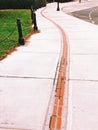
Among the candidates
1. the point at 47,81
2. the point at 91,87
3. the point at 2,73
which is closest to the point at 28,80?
the point at 47,81

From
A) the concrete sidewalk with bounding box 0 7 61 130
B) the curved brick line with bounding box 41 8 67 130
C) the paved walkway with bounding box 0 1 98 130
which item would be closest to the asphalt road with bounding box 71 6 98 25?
the paved walkway with bounding box 0 1 98 130

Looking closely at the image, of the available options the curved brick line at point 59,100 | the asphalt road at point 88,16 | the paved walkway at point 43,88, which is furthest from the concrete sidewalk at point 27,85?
the asphalt road at point 88,16

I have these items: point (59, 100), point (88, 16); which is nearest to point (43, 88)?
point (59, 100)

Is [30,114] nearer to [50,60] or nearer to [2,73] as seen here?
[2,73]

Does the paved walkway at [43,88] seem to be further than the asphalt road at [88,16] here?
No

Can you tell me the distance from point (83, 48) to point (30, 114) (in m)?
6.07

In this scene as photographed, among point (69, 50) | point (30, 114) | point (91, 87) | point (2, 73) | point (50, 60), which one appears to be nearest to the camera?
point (30, 114)

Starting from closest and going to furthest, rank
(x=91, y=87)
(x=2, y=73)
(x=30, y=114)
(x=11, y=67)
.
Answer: (x=30, y=114) < (x=91, y=87) < (x=2, y=73) < (x=11, y=67)

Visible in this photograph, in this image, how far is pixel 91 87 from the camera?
6.43m

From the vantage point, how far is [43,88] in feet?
20.9

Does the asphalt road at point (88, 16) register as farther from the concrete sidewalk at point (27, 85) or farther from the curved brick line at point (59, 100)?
the curved brick line at point (59, 100)

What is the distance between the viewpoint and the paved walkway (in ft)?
16.0

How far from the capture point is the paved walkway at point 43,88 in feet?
16.0

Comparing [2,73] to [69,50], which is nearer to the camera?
[2,73]
